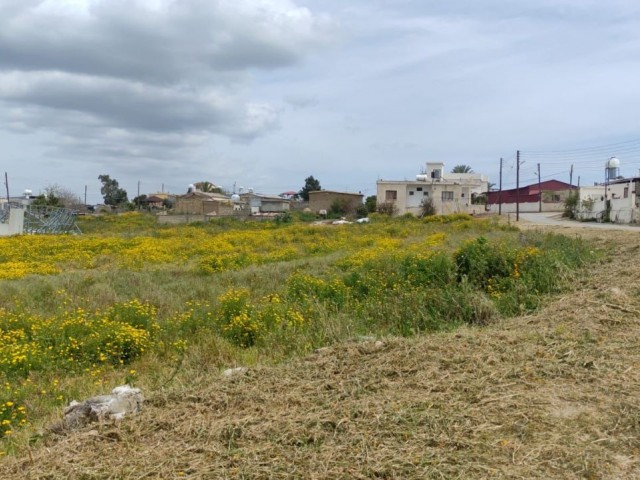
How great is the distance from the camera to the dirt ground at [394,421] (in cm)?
310

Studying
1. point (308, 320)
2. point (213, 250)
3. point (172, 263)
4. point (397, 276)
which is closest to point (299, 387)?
point (308, 320)

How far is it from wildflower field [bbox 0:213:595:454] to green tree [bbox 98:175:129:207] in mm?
85187

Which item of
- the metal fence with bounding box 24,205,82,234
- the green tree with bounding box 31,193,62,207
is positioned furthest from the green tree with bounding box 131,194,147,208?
the metal fence with bounding box 24,205,82,234

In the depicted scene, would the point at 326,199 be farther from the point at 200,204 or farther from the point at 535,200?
the point at 535,200

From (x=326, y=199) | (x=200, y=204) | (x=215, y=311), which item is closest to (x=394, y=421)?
(x=215, y=311)

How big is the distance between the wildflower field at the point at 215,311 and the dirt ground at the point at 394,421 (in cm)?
122

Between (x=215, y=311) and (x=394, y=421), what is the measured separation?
605 cm

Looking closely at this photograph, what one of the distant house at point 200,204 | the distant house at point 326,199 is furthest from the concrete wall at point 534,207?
the distant house at point 200,204

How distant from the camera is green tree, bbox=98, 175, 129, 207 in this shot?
9475 centimetres

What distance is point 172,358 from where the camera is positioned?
7039 mm

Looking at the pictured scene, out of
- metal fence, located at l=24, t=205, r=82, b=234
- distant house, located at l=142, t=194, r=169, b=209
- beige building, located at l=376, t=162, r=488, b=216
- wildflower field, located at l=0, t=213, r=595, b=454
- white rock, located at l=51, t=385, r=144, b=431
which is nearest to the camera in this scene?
white rock, located at l=51, t=385, r=144, b=431

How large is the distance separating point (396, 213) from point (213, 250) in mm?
37929

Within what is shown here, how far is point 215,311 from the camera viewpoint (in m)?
9.14

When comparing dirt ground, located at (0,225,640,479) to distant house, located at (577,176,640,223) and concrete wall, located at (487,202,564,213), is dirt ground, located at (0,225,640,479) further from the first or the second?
concrete wall, located at (487,202,564,213)
